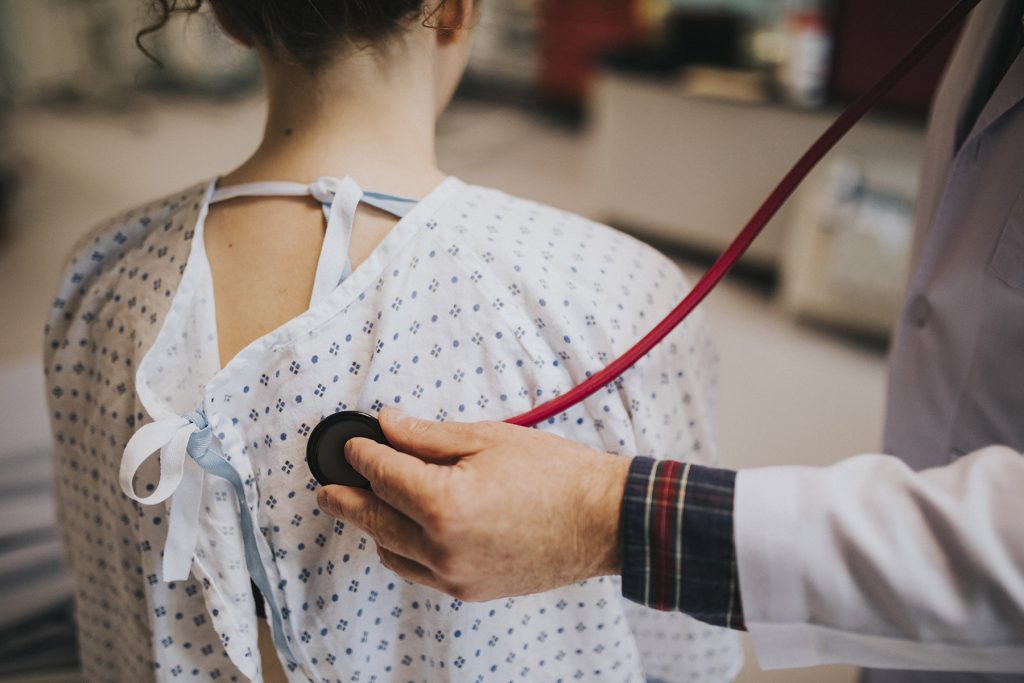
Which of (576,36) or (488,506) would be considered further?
(576,36)

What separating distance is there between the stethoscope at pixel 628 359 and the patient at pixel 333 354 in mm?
36

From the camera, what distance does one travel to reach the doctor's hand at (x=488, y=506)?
614 millimetres

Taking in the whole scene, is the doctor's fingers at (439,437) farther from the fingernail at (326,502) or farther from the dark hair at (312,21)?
the dark hair at (312,21)

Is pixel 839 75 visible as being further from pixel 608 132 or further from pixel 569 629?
pixel 569 629

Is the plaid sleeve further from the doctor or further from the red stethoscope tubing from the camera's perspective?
the red stethoscope tubing

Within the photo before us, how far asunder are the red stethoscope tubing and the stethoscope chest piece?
5.3 inches

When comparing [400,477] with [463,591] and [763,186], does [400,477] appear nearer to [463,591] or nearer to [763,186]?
[463,591]

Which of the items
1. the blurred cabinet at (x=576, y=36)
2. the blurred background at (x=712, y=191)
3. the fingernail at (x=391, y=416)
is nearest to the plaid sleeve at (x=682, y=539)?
the fingernail at (x=391, y=416)

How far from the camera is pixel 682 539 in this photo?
622mm

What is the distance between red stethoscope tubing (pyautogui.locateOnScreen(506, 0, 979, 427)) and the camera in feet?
2.35

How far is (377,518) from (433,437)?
0.09m

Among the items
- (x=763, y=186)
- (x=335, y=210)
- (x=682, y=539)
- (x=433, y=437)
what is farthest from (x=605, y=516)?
(x=763, y=186)

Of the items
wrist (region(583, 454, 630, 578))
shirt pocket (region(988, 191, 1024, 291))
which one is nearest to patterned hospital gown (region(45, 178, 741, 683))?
wrist (region(583, 454, 630, 578))

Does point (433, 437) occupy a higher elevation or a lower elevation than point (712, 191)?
higher
